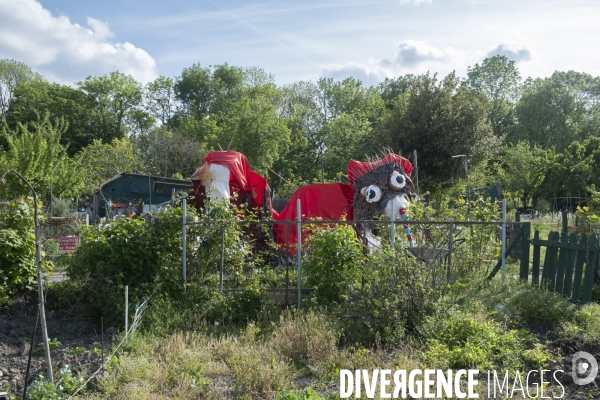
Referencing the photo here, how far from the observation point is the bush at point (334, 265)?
8258 millimetres

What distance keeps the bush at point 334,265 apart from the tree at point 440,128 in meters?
11.9

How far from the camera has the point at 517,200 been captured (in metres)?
43.3

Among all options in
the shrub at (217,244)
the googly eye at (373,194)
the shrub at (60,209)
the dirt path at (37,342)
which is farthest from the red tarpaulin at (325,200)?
the shrub at (60,209)

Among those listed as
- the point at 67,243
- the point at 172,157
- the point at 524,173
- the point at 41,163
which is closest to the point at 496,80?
the point at 524,173

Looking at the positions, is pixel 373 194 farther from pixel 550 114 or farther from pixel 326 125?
pixel 550 114

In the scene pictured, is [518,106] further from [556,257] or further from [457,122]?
[556,257]

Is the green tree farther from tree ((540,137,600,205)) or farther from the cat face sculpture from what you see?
the cat face sculpture

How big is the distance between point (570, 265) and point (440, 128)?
1183 cm

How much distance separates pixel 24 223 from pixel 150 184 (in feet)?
28.2

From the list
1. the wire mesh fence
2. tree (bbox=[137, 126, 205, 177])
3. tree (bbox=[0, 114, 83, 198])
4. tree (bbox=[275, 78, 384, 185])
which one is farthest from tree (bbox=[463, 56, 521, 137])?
the wire mesh fence

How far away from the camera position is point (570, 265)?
27.5 ft

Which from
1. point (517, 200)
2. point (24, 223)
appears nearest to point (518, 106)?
point (517, 200)

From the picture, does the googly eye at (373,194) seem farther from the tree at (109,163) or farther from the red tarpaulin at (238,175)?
the tree at (109,163)

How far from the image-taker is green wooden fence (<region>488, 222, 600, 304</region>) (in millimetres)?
8031
